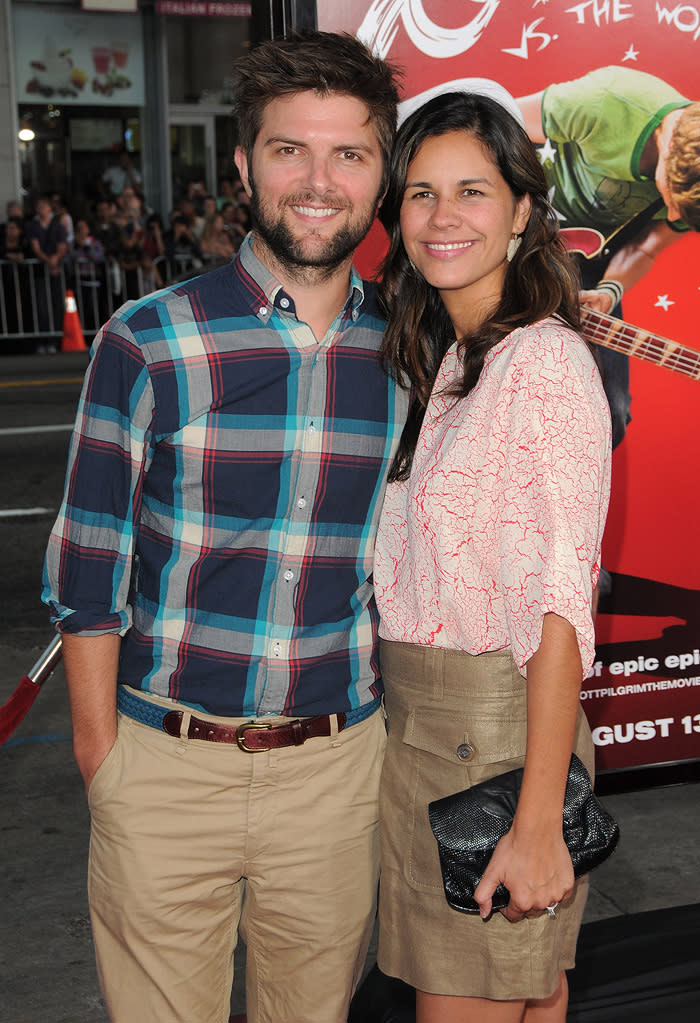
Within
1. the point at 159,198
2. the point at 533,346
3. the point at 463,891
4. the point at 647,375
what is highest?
the point at 533,346

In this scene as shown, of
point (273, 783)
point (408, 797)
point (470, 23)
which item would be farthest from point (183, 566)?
point (470, 23)

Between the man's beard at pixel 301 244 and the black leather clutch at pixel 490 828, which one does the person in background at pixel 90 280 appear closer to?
the man's beard at pixel 301 244

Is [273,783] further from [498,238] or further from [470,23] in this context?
[470,23]

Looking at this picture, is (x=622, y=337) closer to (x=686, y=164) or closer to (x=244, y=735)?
(x=686, y=164)

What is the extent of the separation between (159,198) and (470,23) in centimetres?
2005

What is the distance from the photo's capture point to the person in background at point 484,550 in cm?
202

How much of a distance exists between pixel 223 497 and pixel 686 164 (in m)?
2.09

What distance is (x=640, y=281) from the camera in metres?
3.58

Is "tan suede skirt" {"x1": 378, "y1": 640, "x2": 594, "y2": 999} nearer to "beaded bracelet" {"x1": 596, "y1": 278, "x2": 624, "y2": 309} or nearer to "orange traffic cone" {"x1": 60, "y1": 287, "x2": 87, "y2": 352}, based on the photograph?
"beaded bracelet" {"x1": 596, "y1": 278, "x2": 624, "y2": 309}

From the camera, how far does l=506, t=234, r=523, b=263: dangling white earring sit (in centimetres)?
234

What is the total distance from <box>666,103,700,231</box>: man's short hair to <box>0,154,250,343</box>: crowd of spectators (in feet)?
40.7

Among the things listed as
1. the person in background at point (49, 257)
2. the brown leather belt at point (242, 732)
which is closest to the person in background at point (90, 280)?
the person in background at point (49, 257)

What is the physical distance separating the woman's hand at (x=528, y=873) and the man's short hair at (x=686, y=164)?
2.22m

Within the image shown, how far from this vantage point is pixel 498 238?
7.48 ft
